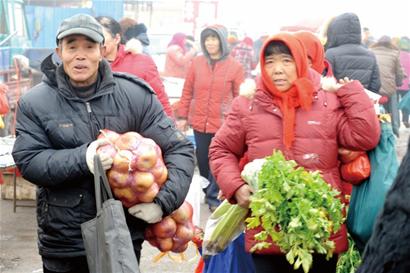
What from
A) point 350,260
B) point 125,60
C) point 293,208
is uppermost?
point 293,208

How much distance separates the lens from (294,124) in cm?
417

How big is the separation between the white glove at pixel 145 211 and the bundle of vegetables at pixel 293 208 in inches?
18.0

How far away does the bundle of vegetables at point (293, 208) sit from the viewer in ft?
12.4

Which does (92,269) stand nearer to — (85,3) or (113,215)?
(113,215)

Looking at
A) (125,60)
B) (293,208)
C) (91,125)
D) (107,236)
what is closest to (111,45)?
(125,60)

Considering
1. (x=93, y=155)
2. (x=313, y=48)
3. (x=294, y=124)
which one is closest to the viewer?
(x=93, y=155)

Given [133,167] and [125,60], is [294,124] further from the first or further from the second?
[125,60]

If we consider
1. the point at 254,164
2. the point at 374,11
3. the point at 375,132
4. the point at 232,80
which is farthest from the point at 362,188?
the point at 374,11

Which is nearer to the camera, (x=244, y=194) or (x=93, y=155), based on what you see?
(x=93, y=155)

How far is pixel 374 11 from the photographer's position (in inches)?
1292

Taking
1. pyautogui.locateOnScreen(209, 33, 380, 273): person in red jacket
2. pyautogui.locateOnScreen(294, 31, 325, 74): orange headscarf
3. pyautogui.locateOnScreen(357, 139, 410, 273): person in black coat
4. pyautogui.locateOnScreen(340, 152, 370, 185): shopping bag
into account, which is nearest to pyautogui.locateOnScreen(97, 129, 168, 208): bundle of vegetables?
pyautogui.locateOnScreen(209, 33, 380, 273): person in red jacket

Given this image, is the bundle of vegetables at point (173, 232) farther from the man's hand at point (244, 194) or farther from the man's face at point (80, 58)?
the man's face at point (80, 58)

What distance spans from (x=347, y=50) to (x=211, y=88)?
1.65 m

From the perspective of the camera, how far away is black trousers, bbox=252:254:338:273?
4.20 metres
